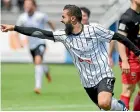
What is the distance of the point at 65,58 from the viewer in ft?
81.0

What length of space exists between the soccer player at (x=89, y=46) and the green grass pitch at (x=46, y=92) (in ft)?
9.85

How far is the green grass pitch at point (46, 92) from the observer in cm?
1357

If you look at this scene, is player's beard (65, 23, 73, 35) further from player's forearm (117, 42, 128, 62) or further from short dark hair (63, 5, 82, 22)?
player's forearm (117, 42, 128, 62)

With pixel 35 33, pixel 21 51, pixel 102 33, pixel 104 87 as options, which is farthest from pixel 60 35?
pixel 21 51

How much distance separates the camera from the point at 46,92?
16.3m

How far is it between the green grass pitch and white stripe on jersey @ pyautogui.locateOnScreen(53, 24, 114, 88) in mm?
3010

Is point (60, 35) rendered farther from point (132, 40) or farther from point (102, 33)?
point (132, 40)

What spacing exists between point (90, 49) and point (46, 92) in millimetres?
6312

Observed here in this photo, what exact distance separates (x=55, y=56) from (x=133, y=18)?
44.3ft

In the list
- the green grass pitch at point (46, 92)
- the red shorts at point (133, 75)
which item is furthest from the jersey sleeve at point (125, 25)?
the green grass pitch at point (46, 92)

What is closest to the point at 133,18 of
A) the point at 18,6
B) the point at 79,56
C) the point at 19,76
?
the point at 79,56

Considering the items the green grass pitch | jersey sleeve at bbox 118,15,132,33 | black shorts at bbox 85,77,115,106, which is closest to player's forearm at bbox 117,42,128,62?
jersey sleeve at bbox 118,15,132,33

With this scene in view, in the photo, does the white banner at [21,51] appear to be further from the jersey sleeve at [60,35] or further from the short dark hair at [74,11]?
the short dark hair at [74,11]

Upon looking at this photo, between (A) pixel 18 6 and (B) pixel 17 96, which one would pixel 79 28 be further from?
(A) pixel 18 6
